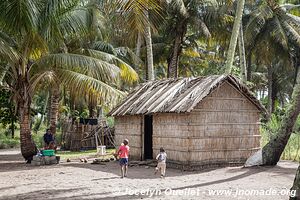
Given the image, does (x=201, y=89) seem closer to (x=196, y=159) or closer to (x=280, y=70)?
(x=196, y=159)

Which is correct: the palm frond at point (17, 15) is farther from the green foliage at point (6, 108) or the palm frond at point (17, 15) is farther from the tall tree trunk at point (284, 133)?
the green foliage at point (6, 108)

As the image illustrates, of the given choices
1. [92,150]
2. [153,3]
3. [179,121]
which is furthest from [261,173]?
[92,150]

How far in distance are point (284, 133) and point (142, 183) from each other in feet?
17.5

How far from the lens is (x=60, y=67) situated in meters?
16.4

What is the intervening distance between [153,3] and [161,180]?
5.07m

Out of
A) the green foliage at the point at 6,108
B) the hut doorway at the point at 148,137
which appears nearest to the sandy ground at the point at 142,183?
the hut doorway at the point at 148,137

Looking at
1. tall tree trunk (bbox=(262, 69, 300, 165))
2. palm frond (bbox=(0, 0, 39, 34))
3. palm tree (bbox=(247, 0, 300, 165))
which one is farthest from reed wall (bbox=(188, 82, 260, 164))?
palm tree (bbox=(247, 0, 300, 165))

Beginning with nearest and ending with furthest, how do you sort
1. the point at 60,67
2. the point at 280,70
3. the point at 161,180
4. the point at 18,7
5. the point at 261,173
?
1. the point at 18,7
2. the point at 161,180
3. the point at 261,173
4. the point at 60,67
5. the point at 280,70

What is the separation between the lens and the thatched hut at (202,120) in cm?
1357

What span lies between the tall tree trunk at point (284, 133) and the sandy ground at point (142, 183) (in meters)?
0.40

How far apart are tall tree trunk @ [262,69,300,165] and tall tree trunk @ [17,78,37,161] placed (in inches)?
362

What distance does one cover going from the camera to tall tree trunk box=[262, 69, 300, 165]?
42.7 feet

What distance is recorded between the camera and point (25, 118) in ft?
54.2

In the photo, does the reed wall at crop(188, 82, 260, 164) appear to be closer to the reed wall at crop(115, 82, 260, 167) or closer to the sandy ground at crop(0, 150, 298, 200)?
the reed wall at crop(115, 82, 260, 167)
